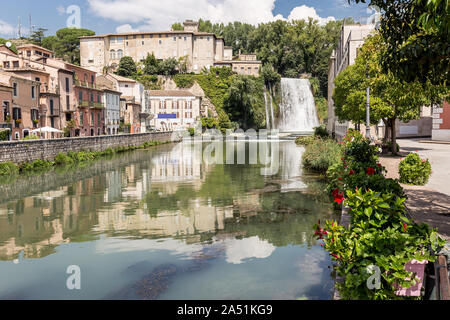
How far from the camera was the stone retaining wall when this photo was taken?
83.8 feet

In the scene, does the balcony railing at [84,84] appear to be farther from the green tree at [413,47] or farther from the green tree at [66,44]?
the green tree at [66,44]

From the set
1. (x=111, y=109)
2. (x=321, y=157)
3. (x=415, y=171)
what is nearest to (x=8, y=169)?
(x=321, y=157)

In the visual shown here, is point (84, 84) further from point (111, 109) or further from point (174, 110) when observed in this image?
point (174, 110)

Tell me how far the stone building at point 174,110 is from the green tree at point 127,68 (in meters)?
18.7

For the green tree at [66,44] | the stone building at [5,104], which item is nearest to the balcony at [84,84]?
the stone building at [5,104]

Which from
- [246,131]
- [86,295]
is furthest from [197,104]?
[86,295]

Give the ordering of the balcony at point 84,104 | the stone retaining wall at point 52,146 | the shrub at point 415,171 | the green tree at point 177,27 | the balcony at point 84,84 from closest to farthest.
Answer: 1. the shrub at point 415,171
2. the stone retaining wall at point 52,146
3. the balcony at point 84,84
4. the balcony at point 84,104
5. the green tree at point 177,27

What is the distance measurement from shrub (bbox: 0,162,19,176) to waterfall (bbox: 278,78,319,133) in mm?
62521

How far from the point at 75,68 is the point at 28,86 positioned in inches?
388

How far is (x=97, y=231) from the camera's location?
40.0ft

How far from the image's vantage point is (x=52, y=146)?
101 feet

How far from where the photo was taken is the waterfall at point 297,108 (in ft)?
271

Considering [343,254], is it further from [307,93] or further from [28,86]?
[307,93]

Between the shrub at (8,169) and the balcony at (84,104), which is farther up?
the balcony at (84,104)
